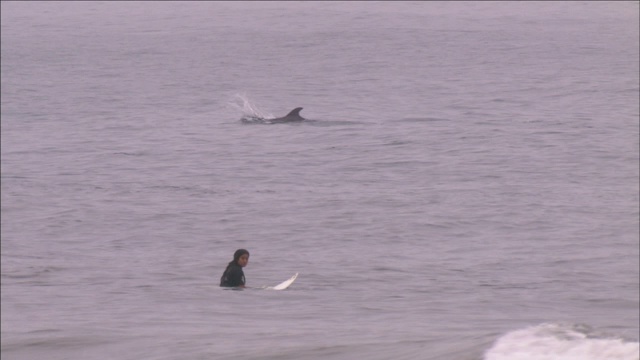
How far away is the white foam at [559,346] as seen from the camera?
21.0ft

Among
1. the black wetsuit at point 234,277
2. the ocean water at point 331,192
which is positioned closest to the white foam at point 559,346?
the ocean water at point 331,192

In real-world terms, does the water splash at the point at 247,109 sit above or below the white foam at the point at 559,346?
below

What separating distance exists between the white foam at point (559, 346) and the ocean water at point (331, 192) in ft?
0.06

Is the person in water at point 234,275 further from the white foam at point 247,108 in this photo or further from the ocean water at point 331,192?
the white foam at point 247,108

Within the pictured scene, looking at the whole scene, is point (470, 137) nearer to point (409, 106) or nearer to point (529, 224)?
point (409, 106)

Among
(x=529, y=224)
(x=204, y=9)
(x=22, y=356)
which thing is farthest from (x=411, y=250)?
(x=204, y=9)

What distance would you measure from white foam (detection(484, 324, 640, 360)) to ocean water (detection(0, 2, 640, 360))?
0.06 ft

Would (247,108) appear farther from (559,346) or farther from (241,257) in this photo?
(559,346)

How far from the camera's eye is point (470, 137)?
3547 centimetres

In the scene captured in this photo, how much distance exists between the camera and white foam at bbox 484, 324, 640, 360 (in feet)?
21.0

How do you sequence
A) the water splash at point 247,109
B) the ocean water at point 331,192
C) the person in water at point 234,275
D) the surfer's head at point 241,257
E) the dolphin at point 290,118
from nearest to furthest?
the ocean water at point 331,192, the surfer's head at point 241,257, the person in water at point 234,275, the dolphin at point 290,118, the water splash at point 247,109

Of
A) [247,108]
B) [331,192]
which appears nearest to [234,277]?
[331,192]

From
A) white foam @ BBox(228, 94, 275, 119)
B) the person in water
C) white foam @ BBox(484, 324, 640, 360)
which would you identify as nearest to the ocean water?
white foam @ BBox(484, 324, 640, 360)

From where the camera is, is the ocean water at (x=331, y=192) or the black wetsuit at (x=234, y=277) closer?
the ocean water at (x=331, y=192)
